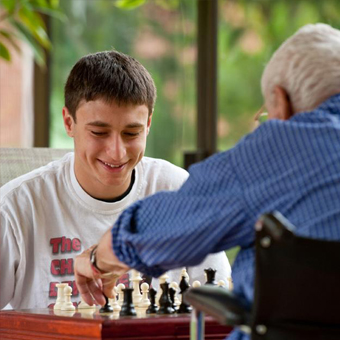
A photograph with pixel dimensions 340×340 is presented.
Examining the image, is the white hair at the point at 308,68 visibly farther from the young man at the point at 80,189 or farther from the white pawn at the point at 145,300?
the young man at the point at 80,189

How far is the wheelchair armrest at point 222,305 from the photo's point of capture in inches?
53.9

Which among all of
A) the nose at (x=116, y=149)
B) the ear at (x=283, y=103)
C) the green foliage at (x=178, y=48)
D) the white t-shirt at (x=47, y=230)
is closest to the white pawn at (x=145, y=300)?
the white t-shirt at (x=47, y=230)

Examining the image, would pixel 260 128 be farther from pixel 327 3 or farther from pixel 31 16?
pixel 327 3

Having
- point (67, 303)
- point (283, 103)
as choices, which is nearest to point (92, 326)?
point (67, 303)

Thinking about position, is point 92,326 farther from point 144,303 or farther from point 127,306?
point 144,303

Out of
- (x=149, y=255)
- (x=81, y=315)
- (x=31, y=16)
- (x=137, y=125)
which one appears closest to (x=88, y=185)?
(x=137, y=125)

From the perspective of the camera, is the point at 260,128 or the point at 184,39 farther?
the point at 184,39

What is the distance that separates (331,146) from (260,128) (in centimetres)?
13

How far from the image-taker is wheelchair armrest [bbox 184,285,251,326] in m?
1.37

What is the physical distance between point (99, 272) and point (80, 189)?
0.79 m

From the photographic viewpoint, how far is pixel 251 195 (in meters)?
1.46

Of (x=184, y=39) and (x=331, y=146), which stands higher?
(x=184, y=39)

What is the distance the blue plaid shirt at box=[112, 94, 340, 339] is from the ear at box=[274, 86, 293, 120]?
0.06 meters

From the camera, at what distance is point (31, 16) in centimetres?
404
